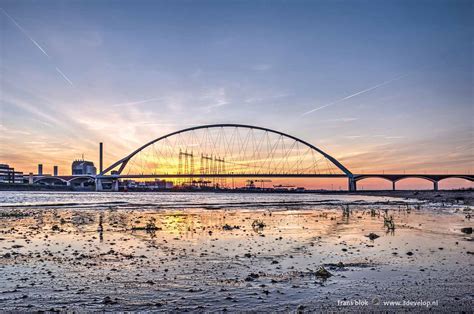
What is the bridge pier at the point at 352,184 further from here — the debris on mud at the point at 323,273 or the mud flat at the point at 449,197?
the debris on mud at the point at 323,273

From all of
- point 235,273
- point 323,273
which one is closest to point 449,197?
point 323,273

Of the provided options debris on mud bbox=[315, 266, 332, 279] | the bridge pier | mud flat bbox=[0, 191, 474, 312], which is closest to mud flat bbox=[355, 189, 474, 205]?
mud flat bbox=[0, 191, 474, 312]

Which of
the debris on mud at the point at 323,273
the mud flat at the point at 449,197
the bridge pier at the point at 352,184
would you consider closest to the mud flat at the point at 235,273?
the debris on mud at the point at 323,273

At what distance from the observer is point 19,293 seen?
9.66m

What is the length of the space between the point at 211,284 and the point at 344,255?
6785 mm

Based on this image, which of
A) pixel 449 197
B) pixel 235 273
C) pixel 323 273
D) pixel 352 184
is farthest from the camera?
pixel 352 184

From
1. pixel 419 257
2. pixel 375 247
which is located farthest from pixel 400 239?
pixel 419 257

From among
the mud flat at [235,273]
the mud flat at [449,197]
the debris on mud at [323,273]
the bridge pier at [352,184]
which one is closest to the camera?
the mud flat at [235,273]

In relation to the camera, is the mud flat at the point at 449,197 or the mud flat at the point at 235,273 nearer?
the mud flat at the point at 235,273

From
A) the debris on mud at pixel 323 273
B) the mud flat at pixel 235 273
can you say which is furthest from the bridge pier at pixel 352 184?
the debris on mud at pixel 323 273

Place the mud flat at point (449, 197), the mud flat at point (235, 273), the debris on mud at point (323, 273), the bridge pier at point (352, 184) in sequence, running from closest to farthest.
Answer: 1. the mud flat at point (235, 273)
2. the debris on mud at point (323, 273)
3. the mud flat at point (449, 197)
4. the bridge pier at point (352, 184)

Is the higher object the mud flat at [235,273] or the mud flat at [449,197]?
the mud flat at [235,273]

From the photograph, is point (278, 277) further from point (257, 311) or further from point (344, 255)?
point (344, 255)

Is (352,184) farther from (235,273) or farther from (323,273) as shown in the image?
(235,273)
